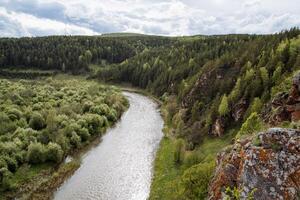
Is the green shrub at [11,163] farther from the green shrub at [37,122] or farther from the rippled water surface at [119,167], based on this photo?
the green shrub at [37,122]

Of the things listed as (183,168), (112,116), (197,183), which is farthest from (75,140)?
(197,183)

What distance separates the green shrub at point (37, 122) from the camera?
240 ft

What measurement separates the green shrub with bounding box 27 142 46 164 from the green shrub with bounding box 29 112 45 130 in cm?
1508

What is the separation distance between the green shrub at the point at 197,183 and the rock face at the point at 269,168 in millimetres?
10664

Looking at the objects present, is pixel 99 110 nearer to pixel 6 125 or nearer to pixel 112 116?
pixel 112 116

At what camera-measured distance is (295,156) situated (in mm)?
21219

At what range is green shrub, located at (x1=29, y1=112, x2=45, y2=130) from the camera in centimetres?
7314

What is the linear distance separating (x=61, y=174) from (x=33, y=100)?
45449 mm

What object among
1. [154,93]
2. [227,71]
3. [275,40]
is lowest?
[154,93]

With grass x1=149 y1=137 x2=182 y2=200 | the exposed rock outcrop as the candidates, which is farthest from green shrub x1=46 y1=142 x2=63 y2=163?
the exposed rock outcrop

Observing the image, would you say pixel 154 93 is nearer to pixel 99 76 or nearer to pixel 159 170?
pixel 99 76

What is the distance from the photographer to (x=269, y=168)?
21.0 m

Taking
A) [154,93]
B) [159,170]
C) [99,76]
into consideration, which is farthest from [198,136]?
[99,76]

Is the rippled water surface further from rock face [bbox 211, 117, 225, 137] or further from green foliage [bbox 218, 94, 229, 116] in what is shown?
green foliage [bbox 218, 94, 229, 116]
